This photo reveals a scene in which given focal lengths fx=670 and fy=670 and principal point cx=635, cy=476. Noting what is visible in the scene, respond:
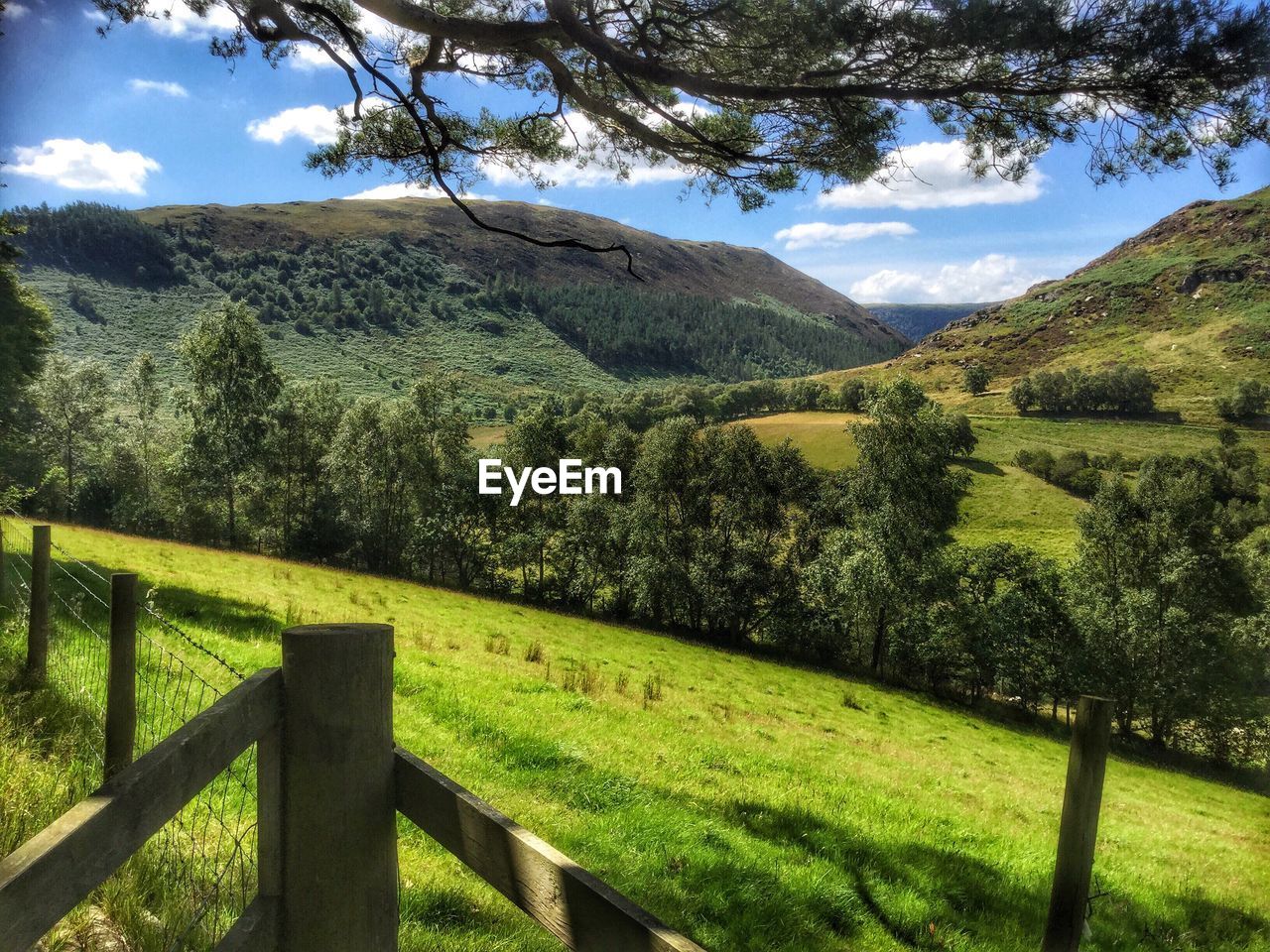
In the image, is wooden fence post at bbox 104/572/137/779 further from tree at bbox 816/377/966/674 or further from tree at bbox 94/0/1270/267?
tree at bbox 816/377/966/674

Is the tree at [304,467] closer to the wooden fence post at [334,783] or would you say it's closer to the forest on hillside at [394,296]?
the wooden fence post at [334,783]

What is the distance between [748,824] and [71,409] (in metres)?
48.9

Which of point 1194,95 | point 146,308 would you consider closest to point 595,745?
point 1194,95

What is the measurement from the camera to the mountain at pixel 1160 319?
72.0 m

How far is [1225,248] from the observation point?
8356cm

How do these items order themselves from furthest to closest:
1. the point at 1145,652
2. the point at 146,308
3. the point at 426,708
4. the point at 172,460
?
the point at 146,308 < the point at 172,460 < the point at 1145,652 < the point at 426,708

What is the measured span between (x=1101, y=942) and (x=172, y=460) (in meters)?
41.0

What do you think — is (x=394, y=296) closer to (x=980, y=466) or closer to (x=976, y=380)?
(x=976, y=380)

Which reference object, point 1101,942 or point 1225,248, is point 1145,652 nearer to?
point 1101,942

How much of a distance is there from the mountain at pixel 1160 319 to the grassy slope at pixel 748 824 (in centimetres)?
7624

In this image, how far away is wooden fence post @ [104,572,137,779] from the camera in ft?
9.70

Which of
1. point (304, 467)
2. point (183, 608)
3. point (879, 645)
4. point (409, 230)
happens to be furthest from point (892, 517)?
point (409, 230)

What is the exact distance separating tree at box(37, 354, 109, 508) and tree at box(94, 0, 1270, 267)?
4252 cm
